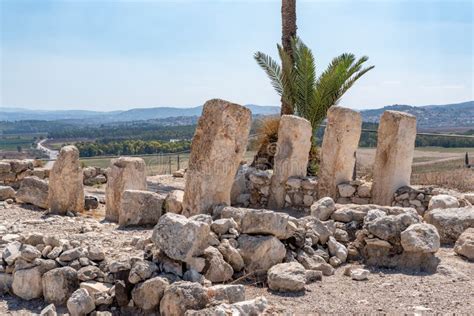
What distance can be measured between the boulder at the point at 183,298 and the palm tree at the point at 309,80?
9.20m

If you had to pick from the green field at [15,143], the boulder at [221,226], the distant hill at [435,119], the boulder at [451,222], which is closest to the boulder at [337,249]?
the boulder at [221,226]

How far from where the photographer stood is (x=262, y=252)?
21.5 feet

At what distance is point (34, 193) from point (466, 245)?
870cm

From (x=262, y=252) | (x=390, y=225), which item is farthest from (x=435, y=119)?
(x=262, y=252)

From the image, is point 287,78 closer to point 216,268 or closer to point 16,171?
point 16,171

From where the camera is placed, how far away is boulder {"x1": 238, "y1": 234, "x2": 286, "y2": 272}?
651 centimetres

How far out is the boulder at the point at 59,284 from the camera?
5973 mm

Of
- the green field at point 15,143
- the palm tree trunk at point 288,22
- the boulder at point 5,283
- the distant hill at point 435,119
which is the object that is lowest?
the green field at point 15,143

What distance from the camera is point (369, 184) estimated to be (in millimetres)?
11008

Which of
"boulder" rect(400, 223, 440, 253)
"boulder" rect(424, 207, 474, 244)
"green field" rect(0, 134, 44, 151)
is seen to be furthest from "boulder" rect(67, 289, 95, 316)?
"green field" rect(0, 134, 44, 151)

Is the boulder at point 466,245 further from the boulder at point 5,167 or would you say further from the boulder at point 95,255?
the boulder at point 5,167

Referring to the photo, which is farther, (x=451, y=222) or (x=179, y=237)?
(x=451, y=222)

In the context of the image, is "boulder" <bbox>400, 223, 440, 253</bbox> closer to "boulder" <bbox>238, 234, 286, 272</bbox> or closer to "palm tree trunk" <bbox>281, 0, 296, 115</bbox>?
"boulder" <bbox>238, 234, 286, 272</bbox>

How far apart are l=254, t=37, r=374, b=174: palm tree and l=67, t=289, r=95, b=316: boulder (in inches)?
366
